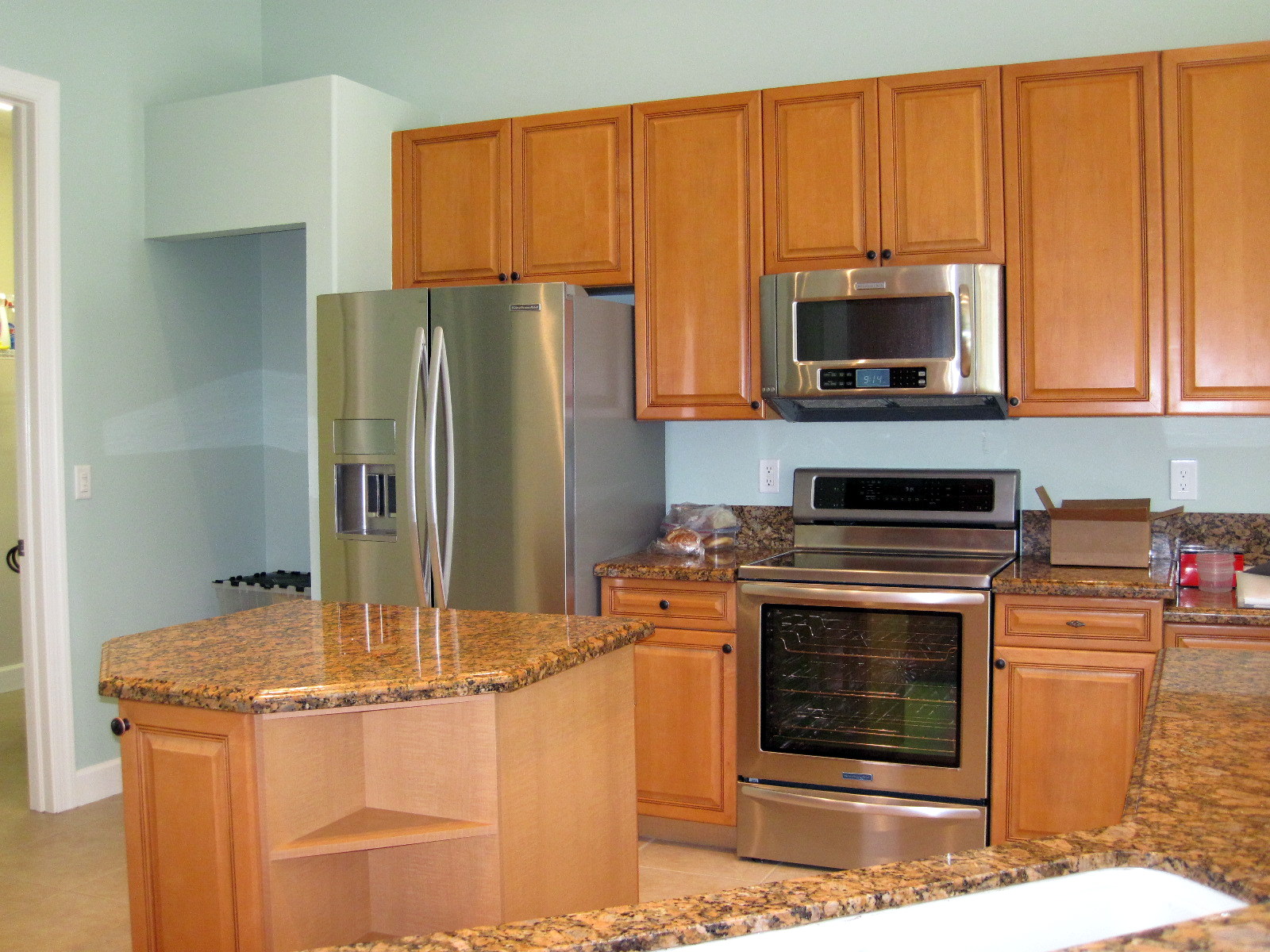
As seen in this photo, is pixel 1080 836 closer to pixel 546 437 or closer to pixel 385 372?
pixel 546 437

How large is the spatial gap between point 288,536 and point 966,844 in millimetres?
2766

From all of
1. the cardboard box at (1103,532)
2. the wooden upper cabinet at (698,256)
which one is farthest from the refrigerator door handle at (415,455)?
the cardboard box at (1103,532)

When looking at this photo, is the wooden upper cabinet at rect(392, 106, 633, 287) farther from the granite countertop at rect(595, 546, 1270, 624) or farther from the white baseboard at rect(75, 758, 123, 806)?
the white baseboard at rect(75, 758, 123, 806)

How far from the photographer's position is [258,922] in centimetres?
168

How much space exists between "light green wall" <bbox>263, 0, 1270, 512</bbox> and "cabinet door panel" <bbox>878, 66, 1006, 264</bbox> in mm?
375

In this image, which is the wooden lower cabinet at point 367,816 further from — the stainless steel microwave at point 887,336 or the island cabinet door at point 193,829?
the stainless steel microwave at point 887,336

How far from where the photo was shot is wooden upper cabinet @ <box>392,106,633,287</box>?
3.44 metres

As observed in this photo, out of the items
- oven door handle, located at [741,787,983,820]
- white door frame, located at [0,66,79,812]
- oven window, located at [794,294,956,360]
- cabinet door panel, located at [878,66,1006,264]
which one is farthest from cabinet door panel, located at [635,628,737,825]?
white door frame, located at [0,66,79,812]

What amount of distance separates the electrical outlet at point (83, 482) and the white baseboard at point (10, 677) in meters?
2.15

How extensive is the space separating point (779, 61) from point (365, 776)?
8.76 feet

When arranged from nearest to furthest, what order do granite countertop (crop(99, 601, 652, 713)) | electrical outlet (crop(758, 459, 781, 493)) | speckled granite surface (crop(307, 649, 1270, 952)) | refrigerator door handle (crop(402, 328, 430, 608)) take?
speckled granite surface (crop(307, 649, 1270, 952)) < granite countertop (crop(99, 601, 652, 713)) < refrigerator door handle (crop(402, 328, 430, 608)) < electrical outlet (crop(758, 459, 781, 493))

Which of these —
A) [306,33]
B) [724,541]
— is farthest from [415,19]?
[724,541]

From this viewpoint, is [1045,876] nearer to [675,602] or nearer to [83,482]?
[675,602]

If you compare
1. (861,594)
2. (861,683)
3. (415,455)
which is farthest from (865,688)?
(415,455)
